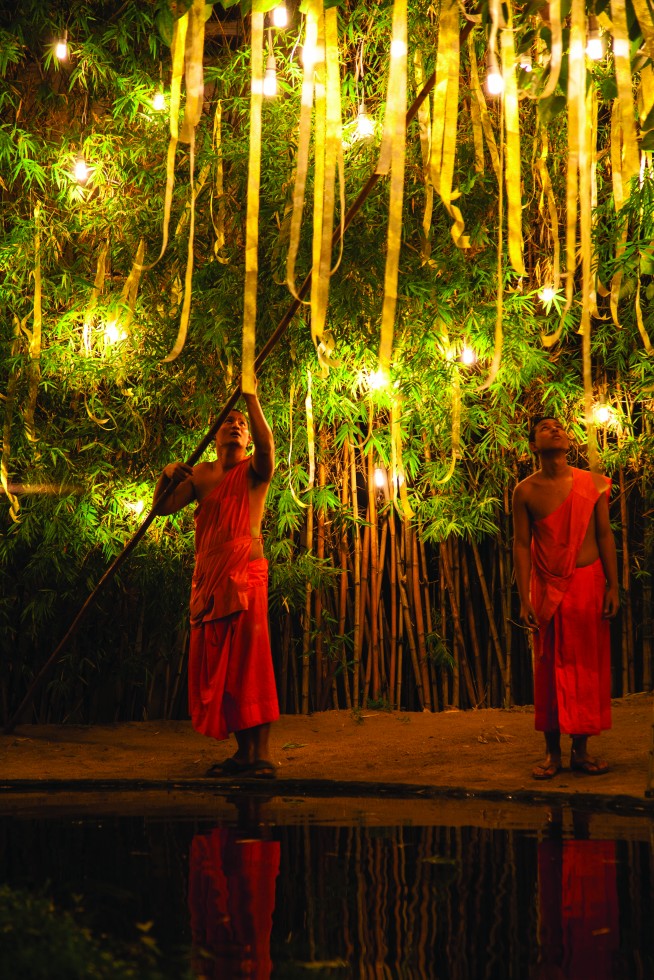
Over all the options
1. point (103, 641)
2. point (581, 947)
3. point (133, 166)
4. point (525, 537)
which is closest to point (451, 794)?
point (525, 537)

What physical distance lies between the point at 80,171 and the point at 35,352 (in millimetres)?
988

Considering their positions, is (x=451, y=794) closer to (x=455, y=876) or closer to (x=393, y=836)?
(x=393, y=836)

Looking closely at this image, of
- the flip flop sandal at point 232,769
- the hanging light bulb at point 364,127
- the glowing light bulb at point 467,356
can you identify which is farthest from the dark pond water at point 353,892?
the hanging light bulb at point 364,127

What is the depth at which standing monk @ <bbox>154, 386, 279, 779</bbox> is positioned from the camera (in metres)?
4.01

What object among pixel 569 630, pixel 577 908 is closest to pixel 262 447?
pixel 569 630

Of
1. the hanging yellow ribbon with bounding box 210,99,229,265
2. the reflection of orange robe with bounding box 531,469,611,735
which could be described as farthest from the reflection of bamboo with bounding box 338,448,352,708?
the reflection of orange robe with bounding box 531,469,611,735

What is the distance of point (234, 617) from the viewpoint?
405cm

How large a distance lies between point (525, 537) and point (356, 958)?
259 centimetres

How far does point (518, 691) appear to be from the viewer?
570 cm

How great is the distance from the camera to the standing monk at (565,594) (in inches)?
151

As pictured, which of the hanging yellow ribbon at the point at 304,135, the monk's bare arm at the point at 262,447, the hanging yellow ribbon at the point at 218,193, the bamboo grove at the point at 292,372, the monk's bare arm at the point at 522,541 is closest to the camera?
the hanging yellow ribbon at the point at 304,135

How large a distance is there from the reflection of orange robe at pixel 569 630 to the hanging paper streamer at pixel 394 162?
207cm

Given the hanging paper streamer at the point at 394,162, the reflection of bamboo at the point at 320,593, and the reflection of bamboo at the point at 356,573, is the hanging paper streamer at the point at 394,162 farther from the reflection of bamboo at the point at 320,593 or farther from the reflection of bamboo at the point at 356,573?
the reflection of bamboo at the point at 356,573

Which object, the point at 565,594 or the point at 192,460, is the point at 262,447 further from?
the point at 565,594
